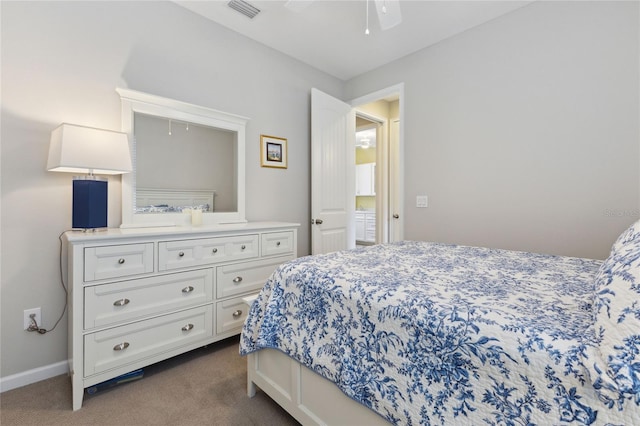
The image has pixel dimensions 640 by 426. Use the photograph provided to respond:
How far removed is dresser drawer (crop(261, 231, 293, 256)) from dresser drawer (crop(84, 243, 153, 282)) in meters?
0.84

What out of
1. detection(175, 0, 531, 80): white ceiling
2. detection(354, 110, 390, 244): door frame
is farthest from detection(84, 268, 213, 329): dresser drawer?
detection(354, 110, 390, 244): door frame

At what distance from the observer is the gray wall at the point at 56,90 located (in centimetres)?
172

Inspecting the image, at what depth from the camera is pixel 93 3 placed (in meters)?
1.96

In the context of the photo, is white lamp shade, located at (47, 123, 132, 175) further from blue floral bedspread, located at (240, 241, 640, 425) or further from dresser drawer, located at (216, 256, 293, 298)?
blue floral bedspread, located at (240, 241, 640, 425)

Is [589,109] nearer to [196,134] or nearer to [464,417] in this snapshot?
[464,417]

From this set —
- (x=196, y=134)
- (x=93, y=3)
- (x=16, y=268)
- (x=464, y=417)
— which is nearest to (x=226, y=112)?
(x=196, y=134)

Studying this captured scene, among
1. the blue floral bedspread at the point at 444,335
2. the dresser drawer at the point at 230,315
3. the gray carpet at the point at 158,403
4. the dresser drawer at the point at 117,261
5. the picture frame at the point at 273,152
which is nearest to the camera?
the blue floral bedspread at the point at 444,335

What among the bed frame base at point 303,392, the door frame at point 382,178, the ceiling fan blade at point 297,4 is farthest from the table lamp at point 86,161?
the door frame at point 382,178

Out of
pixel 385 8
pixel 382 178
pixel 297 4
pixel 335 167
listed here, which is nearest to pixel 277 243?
pixel 335 167

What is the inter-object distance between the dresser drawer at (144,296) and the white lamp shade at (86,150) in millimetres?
697

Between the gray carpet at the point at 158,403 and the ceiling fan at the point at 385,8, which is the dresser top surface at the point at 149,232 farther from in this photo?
the ceiling fan at the point at 385,8

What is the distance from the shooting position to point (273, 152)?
3000 millimetres

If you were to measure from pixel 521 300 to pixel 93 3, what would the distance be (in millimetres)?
2945

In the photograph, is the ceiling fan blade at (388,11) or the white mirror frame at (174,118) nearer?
the ceiling fan blade at (388,11)
